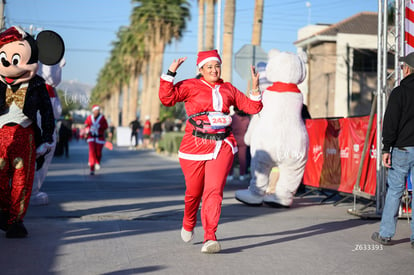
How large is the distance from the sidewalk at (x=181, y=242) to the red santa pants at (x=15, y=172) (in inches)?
13.4

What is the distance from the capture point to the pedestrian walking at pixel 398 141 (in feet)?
20.4

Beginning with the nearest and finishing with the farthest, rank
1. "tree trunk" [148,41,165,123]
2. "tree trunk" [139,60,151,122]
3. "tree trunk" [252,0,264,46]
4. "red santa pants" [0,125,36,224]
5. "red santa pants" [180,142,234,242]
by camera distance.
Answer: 1. "red santa pants" [180,142,234,242]
2. "red santa pants" [0,125,36,224]
3. "tree trunk" [252,0,264,46]
4. "tree trunk" [148,41,165,123]
5. "tree trunk" [139,60,151,122]

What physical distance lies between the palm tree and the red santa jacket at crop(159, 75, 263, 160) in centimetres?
3815

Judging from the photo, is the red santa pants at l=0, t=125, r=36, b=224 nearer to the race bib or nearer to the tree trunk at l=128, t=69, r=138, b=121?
the race bib

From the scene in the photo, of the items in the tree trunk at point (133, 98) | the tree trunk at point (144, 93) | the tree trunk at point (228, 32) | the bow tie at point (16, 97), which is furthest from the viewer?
the tree trunk at point (133, 98)

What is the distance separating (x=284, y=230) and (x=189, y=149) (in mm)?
1880

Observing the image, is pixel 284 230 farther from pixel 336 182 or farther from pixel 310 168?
pixel 310 168

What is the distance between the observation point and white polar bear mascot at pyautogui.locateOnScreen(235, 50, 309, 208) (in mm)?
9367

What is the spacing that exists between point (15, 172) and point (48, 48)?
4.70 ft

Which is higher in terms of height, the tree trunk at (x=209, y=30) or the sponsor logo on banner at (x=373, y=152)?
the tree trunk at (x=209, y=30)

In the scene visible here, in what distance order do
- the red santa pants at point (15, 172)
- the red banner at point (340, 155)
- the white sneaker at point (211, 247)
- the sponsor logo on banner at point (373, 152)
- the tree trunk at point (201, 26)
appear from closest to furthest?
the white sneaker at point (211, 247) < the red santa pants at point (15, 172) < the sponsor logo on banner at point (373, 152) < the red banner at point (340, 155) < the tree trunk at point (201, 26)

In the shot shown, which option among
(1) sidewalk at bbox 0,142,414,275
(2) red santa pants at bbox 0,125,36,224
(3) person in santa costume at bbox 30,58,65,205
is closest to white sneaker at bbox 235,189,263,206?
(1) sidewalk at bbox 0,142,414,275

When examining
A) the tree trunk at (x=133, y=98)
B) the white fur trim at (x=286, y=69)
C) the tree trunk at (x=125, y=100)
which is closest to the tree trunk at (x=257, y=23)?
the white fur trim at (x=286, y=69)

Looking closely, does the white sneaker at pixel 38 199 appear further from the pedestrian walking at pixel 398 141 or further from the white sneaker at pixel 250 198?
the pedestrian walking at pixel 398 141
